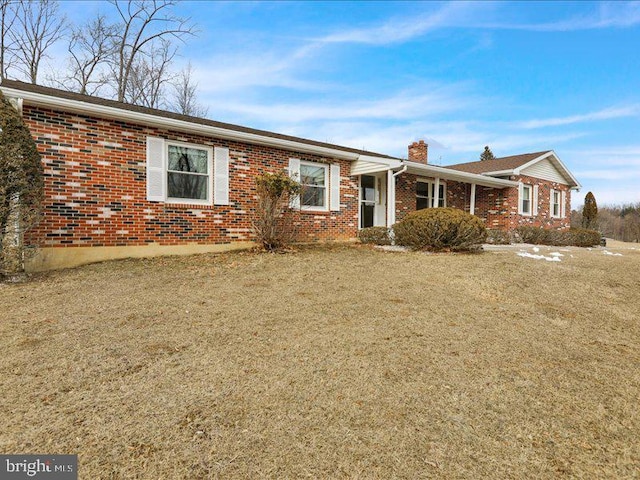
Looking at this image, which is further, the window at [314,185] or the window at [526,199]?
the window at [526,199]

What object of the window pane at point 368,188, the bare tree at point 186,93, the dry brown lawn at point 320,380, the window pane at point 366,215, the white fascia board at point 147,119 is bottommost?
the dry brown lawn at point 320,380

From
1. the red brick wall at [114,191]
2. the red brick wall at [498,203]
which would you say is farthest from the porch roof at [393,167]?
the red brick wall at [114,191]

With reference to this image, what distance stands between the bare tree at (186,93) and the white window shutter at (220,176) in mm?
17027

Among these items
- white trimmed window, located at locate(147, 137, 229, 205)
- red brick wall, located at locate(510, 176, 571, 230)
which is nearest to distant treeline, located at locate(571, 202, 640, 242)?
red brick wall, located at locate(510, 176, 571, 230)

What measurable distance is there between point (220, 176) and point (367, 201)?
5549mm

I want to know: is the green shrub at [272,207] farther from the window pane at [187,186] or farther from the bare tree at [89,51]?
the bare tree at [89,51]

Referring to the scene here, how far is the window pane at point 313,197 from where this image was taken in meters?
10.4

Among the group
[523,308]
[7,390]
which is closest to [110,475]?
[7,390]

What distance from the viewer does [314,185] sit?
10.6 m

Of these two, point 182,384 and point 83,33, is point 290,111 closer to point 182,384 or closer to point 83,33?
point 83,33

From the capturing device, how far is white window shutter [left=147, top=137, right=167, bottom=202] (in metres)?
7.83

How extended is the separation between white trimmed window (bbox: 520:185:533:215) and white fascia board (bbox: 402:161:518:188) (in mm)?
1488

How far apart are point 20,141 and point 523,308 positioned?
779 centimetres

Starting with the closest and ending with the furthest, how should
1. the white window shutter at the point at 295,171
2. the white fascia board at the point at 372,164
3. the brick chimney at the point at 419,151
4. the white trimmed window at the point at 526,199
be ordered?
1. the white window shutter at the point at 295,171
2. the white fascia board at the point at 372,164
3. the white trimmed window at the point at 526,199
4. the brick chimney at the point at 419,151
